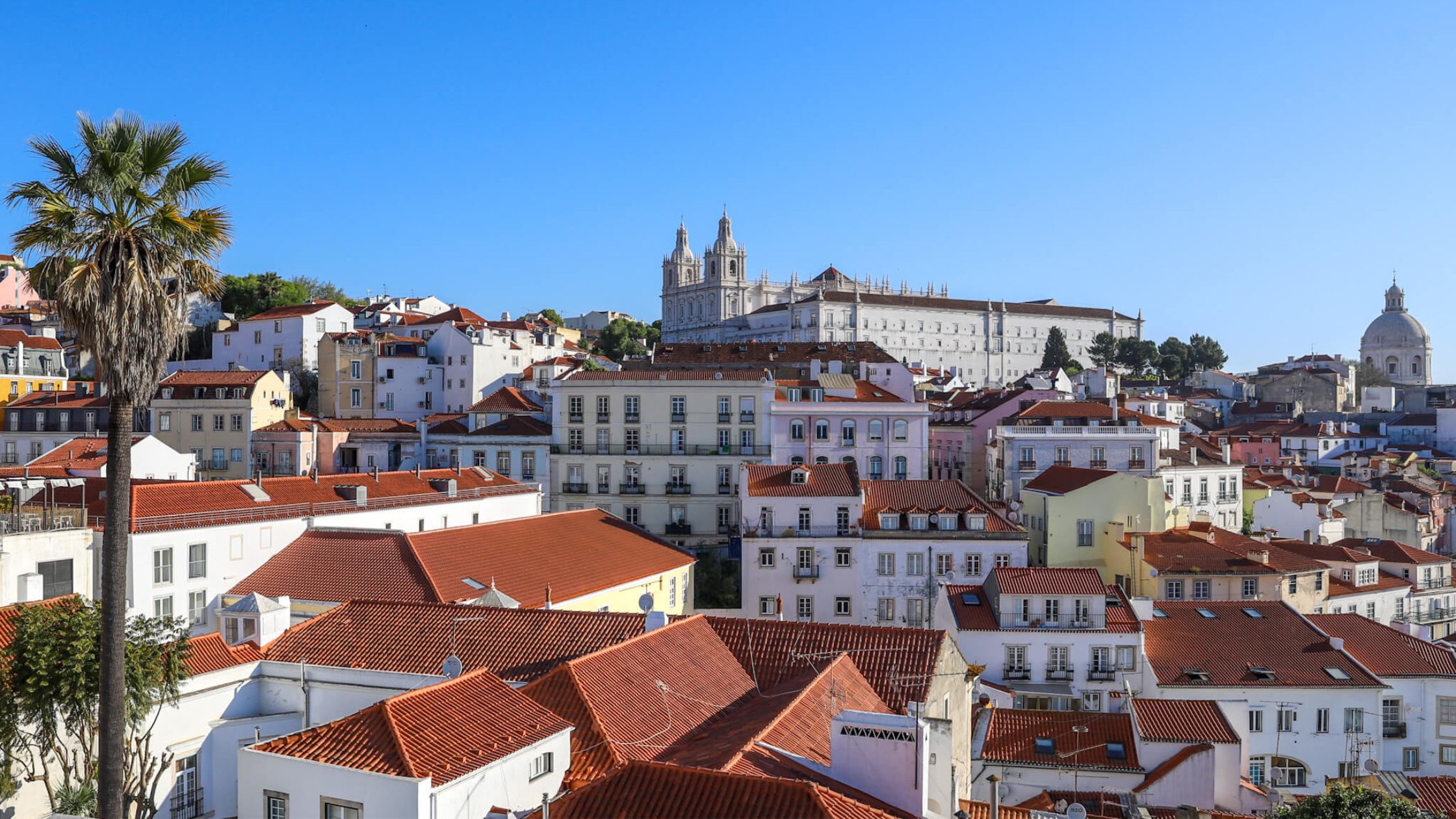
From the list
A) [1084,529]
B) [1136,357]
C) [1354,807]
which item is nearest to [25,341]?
[1084,529]

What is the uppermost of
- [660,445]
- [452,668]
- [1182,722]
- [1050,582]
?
[660,445]

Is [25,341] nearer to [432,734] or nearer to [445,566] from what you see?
[445,566]

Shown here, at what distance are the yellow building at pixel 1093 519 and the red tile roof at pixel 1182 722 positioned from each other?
62.4 feet

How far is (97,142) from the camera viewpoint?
13531 millimetres

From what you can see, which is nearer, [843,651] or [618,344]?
[843,651]

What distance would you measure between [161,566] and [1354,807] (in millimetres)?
27580

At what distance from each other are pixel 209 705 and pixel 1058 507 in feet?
120

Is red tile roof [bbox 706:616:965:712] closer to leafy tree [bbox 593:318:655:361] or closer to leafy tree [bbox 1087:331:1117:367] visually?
leafy tree [bbox 593:318:655:361]

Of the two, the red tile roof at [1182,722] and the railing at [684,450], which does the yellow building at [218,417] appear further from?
the red tile roof at [1182,722]

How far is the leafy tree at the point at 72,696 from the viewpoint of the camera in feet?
52.4

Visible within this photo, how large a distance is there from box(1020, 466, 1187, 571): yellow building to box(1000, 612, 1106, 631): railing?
11.5m

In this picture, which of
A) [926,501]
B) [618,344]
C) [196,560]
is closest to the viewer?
[196,560]

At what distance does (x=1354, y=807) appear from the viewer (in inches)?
603

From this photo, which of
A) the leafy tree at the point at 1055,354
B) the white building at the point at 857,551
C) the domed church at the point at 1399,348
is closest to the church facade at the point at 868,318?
the leafy tree at the point at 1055,354
